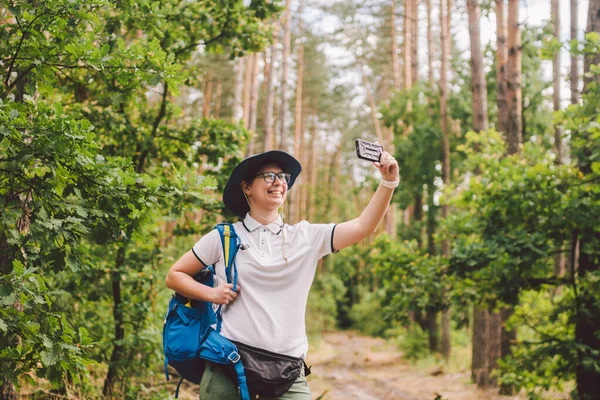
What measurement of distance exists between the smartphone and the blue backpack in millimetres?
737

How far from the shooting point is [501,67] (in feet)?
34.8

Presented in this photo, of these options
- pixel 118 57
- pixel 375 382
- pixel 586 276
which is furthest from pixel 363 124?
pixel 118 57

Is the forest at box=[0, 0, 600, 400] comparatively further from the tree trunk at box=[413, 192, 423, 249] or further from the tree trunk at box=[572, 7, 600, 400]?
the tree trunk at box=[413, 192, 423, 249]

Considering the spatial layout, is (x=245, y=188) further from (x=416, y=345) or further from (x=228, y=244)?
(x=416, y=345)

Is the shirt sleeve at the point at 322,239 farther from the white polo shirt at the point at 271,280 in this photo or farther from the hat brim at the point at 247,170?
the hat brim at the point at 247,170

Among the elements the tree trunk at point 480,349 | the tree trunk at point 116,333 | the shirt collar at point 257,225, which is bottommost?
the tree trunk at point 480,349

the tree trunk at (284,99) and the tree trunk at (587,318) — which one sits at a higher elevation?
the tree trunk at (284,99)

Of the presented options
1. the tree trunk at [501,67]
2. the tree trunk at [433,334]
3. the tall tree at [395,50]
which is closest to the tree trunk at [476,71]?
the tree trunk at [501,67]

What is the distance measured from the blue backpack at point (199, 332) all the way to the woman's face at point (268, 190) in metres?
0.22

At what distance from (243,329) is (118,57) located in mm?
2335

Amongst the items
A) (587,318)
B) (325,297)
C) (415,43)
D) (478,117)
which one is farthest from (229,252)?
A: (325,297)

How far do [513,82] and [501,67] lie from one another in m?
0.43

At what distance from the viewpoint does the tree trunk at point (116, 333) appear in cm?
607

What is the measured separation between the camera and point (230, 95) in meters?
26.9
